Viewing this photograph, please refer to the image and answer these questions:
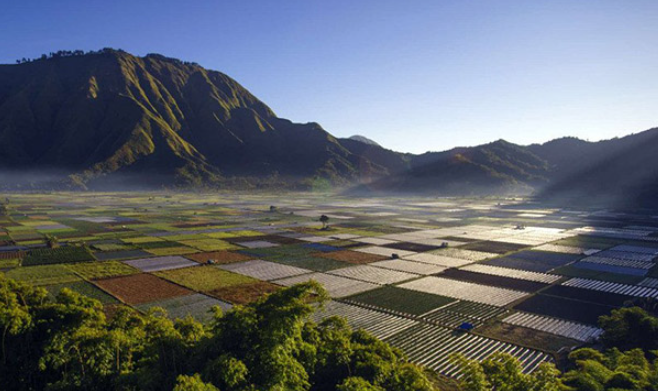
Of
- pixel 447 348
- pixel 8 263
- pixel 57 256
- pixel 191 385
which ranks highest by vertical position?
pixel 191 385

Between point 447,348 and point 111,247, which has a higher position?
point 111,247

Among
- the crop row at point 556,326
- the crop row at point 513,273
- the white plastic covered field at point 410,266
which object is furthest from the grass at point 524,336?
the white plastic covered field at point 410,266

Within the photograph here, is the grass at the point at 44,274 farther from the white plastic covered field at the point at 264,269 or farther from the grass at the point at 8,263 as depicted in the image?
the white plastic covered field at the point at 264,269

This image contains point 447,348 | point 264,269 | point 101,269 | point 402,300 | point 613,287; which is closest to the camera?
point 447,348

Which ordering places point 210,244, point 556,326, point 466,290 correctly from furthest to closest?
point 210,244, point 466,290, point 556,326

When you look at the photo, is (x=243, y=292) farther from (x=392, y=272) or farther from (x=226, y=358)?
(x=226, y=358)

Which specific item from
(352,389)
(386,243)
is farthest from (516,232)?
(352,389)

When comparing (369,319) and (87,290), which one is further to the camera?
(87,290)

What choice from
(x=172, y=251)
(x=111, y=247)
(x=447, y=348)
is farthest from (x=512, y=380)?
(x=111, y=247)
